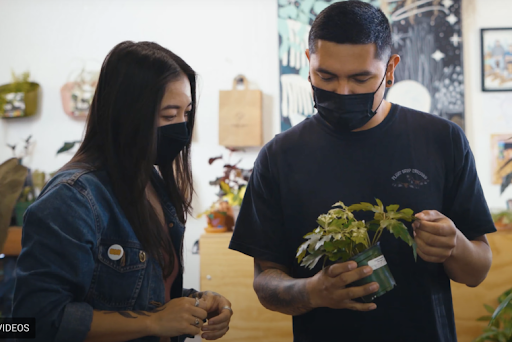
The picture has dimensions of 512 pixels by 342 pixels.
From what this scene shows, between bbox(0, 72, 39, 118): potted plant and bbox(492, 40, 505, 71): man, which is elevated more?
bbox(492, 40, 505, 71): man

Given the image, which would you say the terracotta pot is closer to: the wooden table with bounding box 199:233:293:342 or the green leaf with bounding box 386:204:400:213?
the wooden table with bounding box 199:233:293:342

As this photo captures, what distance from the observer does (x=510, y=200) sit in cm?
326

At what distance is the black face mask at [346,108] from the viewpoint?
4.39 ft

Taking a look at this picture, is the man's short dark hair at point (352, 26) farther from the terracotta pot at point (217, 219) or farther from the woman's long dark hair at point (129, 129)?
the terracotta pot at point (217, 219)

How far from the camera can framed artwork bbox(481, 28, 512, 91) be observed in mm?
3354

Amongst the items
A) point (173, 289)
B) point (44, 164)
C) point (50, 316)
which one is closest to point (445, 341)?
point (173, 289)

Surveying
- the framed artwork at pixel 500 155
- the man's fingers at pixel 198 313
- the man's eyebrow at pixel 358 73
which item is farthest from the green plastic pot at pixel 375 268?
the framed artwork at pixel 500 155

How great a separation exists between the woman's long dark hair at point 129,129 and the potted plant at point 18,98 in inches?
106

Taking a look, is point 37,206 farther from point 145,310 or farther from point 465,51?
point 465,51

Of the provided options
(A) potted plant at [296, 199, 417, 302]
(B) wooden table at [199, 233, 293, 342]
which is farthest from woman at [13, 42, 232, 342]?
(B) wooden table at [199, 233, 293, 342]

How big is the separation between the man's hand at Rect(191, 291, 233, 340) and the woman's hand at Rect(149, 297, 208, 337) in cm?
10

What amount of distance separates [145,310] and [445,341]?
0.80 m

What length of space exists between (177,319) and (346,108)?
72 centimetres

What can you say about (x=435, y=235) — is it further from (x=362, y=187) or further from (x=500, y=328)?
(x=500, y=328)
